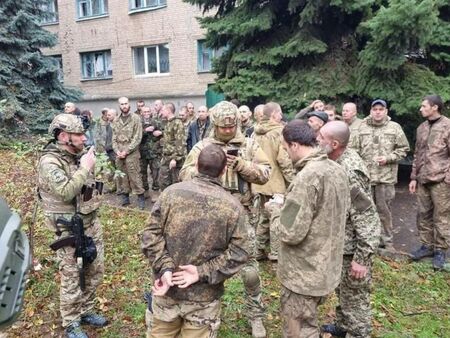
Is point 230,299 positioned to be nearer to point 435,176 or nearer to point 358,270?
point 358,270

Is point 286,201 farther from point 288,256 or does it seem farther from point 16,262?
point 16,262

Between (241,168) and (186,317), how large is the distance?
1.39m

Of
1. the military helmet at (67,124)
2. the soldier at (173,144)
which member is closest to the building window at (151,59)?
the soldier at (173,144)

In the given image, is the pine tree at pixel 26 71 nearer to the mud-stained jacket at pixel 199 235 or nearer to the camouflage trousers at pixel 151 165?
the camouflage trousers at pixel 151 165

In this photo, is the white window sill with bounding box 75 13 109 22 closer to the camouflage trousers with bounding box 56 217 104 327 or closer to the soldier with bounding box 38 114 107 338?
the soldier with bounding box 38 114 107 338

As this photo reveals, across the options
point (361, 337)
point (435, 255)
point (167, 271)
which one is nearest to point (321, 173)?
point (167, 271)

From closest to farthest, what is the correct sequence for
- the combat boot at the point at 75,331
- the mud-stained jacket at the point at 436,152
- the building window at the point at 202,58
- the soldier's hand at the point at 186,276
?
the soldier's hand at the point at 186,276 < the combat boot at the point at 75,331 < the mud-stained jacket at the point at 436,152 < the building window at the point at 202,58

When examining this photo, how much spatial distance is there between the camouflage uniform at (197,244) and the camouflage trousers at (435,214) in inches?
145

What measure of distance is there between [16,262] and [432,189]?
5.23 m

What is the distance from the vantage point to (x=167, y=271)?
270cm

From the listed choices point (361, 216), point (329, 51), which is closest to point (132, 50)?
point (329, 51)

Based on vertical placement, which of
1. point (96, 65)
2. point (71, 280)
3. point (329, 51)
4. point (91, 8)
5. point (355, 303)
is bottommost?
point (355, 303)

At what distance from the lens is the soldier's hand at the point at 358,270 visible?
11.2 feet

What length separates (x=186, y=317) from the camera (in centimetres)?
282
